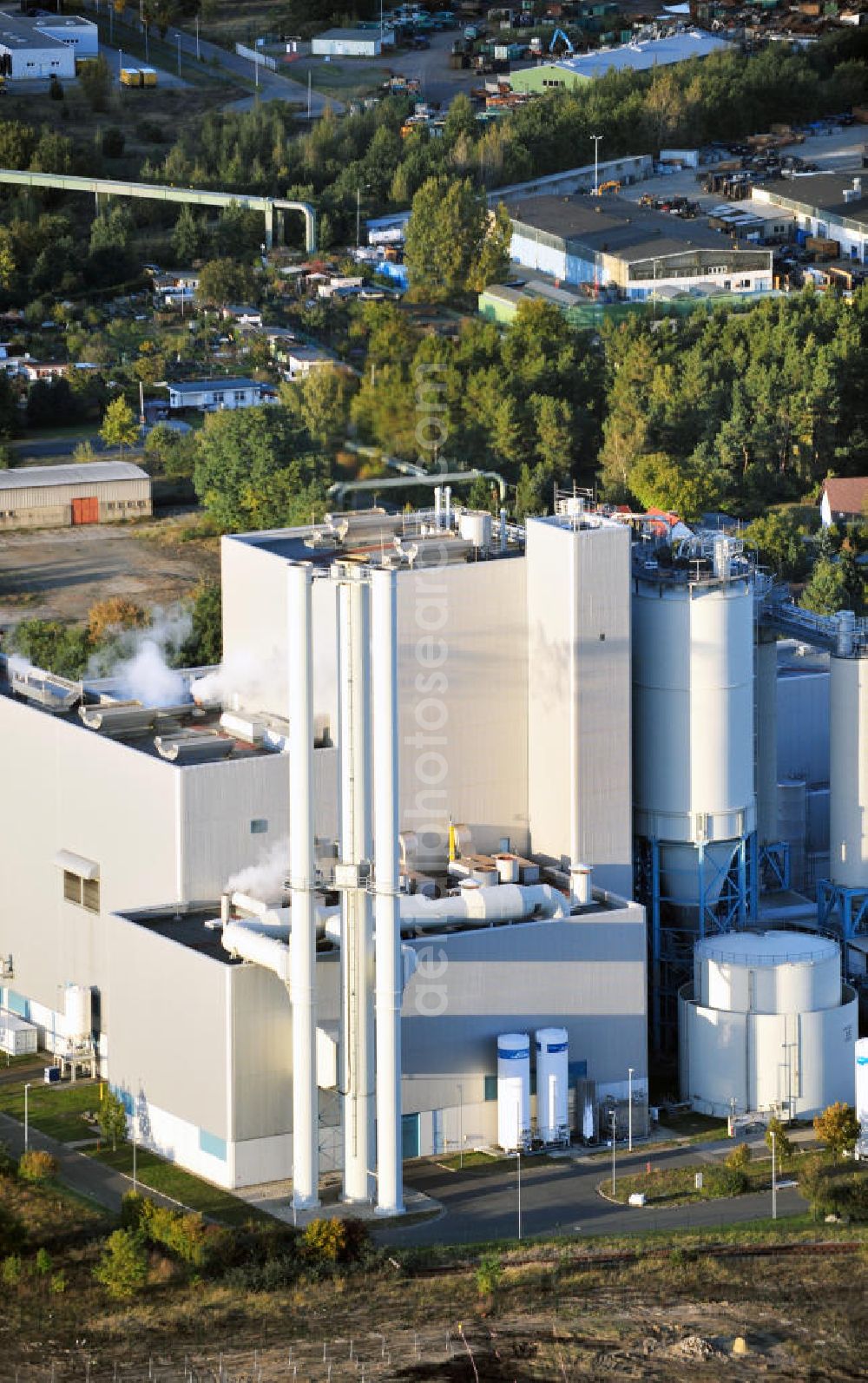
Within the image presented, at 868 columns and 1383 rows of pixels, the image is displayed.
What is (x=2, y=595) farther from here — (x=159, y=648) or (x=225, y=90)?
(x=225, y=90)

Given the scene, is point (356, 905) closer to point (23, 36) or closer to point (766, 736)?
point (766, 736)

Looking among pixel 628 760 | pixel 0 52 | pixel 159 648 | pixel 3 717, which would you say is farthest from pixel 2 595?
pixel 0 52

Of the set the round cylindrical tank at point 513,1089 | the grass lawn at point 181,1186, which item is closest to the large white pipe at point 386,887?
the grass lawn at point 181,1186

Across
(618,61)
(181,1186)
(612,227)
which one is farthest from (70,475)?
(618,61)

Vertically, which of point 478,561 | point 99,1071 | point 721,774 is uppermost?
point 478,561

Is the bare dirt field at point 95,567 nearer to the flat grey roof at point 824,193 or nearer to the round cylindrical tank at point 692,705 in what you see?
the round cylindrical tank at point 692,705
